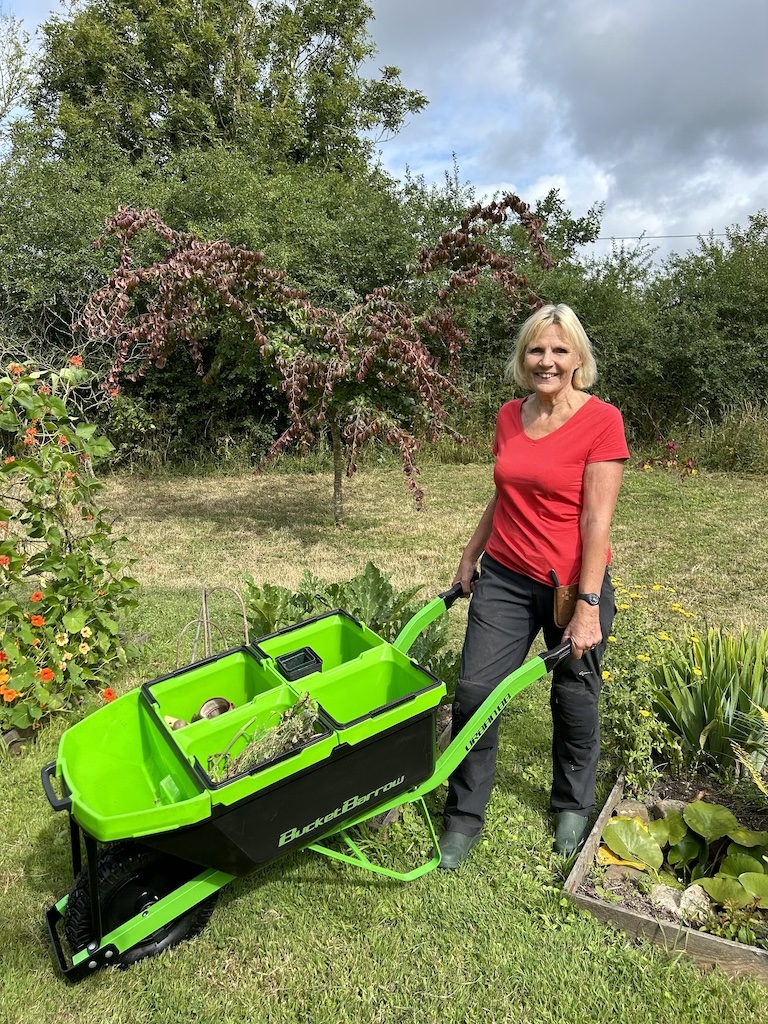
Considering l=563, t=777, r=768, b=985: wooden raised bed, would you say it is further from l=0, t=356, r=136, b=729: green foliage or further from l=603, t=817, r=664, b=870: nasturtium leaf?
l=0, t=356, r=136, b=729: green foliage

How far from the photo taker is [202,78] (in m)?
16.8

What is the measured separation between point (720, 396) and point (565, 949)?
9.27 m

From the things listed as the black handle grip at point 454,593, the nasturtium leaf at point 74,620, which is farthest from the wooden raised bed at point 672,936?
the nasturtium leaf at point 74,620

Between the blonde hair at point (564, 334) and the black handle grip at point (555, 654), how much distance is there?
88 centimetres

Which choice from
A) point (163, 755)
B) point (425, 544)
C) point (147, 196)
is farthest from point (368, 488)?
point (163, 755)

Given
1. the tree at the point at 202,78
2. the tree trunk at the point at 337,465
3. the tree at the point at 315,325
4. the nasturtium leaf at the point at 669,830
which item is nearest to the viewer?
the nasturtium leaf at the point at 669,830

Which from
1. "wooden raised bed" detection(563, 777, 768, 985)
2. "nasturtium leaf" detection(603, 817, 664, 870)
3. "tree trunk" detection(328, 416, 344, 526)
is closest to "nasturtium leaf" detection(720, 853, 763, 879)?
"nasturtium leaf" detection(603, 817, 664, 870)

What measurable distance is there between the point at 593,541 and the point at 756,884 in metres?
1.20

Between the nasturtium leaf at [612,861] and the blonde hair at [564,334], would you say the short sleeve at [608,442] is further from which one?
the nasturtium leaf at [612,861]

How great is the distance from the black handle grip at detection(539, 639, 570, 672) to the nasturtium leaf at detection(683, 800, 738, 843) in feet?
2.67

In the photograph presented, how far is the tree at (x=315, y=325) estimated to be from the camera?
5492 mm

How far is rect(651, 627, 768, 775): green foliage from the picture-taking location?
285 cm

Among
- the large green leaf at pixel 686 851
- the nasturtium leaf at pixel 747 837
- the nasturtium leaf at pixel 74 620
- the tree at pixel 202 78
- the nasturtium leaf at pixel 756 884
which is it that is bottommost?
the large green leaf at pixel 686 851

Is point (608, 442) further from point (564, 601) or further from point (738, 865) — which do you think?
point (738, 865)
